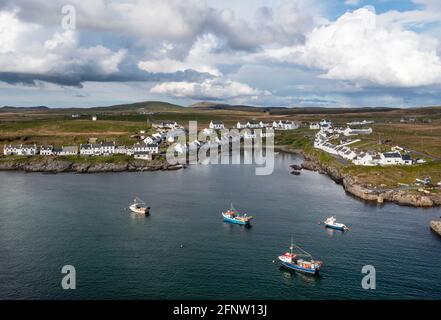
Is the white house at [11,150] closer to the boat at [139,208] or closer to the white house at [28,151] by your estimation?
the white house at [28,151]

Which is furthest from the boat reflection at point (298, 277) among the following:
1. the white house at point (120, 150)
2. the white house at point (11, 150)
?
the white house at point (11, 150)

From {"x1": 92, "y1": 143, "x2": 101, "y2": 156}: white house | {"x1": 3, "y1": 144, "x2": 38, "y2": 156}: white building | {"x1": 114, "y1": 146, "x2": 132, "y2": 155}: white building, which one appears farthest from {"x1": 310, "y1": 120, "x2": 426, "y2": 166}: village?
{"x1": 3, "y1": 144, "x2": 38, "y2": 156}: white building

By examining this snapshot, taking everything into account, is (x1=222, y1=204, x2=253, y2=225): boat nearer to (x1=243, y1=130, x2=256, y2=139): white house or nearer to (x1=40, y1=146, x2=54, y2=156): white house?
(x1=40, y1=146, x2=54, y2=156): white house

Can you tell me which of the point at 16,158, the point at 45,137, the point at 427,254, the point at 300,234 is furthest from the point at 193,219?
the point at 45,137

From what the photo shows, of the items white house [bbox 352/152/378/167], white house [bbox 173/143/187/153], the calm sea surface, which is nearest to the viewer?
the calm sea surface
